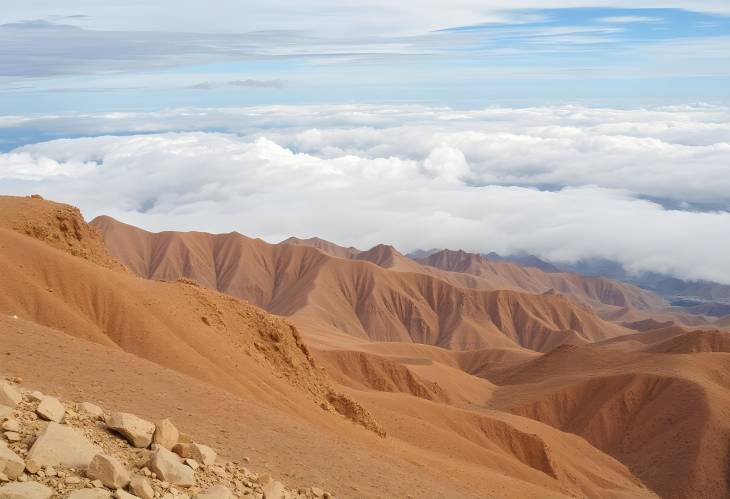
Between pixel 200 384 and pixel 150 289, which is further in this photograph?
pixel 150 289

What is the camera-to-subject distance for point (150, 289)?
33531 millimetres

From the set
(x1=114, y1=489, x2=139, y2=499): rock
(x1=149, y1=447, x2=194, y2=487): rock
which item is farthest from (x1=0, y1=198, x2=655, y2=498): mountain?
(x1=114, y1=489, x2=139, y2=499): rock

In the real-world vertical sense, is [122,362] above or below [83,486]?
below

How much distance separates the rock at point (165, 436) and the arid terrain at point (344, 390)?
202cm

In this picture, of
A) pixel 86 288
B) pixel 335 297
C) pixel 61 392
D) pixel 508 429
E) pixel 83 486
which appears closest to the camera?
pixel 83 486

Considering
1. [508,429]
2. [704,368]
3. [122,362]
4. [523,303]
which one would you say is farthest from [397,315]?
[122,362]

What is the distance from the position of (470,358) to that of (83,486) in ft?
336

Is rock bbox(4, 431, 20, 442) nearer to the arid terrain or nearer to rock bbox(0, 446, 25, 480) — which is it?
rock bbox(0, 446, 25, 480)

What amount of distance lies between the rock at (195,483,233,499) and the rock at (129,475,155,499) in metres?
1.16

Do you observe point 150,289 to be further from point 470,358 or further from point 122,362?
point 470,358

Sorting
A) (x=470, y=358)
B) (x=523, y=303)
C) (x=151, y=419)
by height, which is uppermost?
(x=151, y=419)

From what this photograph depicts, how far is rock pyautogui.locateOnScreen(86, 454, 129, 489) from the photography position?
1227 cm

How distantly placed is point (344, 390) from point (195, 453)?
28.5 metres

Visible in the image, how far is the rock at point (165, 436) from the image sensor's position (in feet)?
48.1
